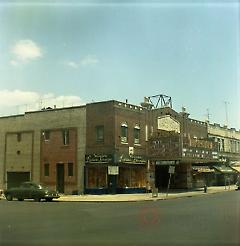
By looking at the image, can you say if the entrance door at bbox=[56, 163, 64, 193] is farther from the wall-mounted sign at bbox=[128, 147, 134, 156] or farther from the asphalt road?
the asphalt road

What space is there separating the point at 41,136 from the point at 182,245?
38053 mm

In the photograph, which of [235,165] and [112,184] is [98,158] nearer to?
[112,184]

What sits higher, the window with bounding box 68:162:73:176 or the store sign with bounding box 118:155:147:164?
the store sign with bounding box 118:155:147:164

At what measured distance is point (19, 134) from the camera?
51.4 metres

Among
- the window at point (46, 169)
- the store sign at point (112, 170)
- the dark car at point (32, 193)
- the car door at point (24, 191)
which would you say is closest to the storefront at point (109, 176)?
the store sign at point (112, 170)

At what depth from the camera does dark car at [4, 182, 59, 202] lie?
36.3 metres

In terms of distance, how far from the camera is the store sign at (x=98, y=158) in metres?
43.2

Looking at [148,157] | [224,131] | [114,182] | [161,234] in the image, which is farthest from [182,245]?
[224,131]

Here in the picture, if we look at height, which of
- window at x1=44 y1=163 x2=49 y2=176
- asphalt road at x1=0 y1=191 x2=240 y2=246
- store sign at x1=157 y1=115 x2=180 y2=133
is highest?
store sign at x1=157 y1=115 x2=180 y2=133

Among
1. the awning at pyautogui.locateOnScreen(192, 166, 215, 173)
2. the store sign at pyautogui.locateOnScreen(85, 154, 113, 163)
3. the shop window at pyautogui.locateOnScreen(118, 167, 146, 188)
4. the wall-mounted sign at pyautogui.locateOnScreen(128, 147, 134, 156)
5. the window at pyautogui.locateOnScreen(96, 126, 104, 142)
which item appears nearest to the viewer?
the store sign at pyautogui.locateOnScreen(85, 154, 113, 163)

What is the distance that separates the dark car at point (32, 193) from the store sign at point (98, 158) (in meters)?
7.49

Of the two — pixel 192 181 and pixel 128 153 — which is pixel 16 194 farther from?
pixel 192 181

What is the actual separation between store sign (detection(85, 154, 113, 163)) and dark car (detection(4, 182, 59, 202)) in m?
7.49

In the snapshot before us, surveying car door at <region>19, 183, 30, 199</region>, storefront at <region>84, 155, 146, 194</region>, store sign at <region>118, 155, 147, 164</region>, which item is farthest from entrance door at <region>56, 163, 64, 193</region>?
car door at <region>19, 183, 30, 199</region>
